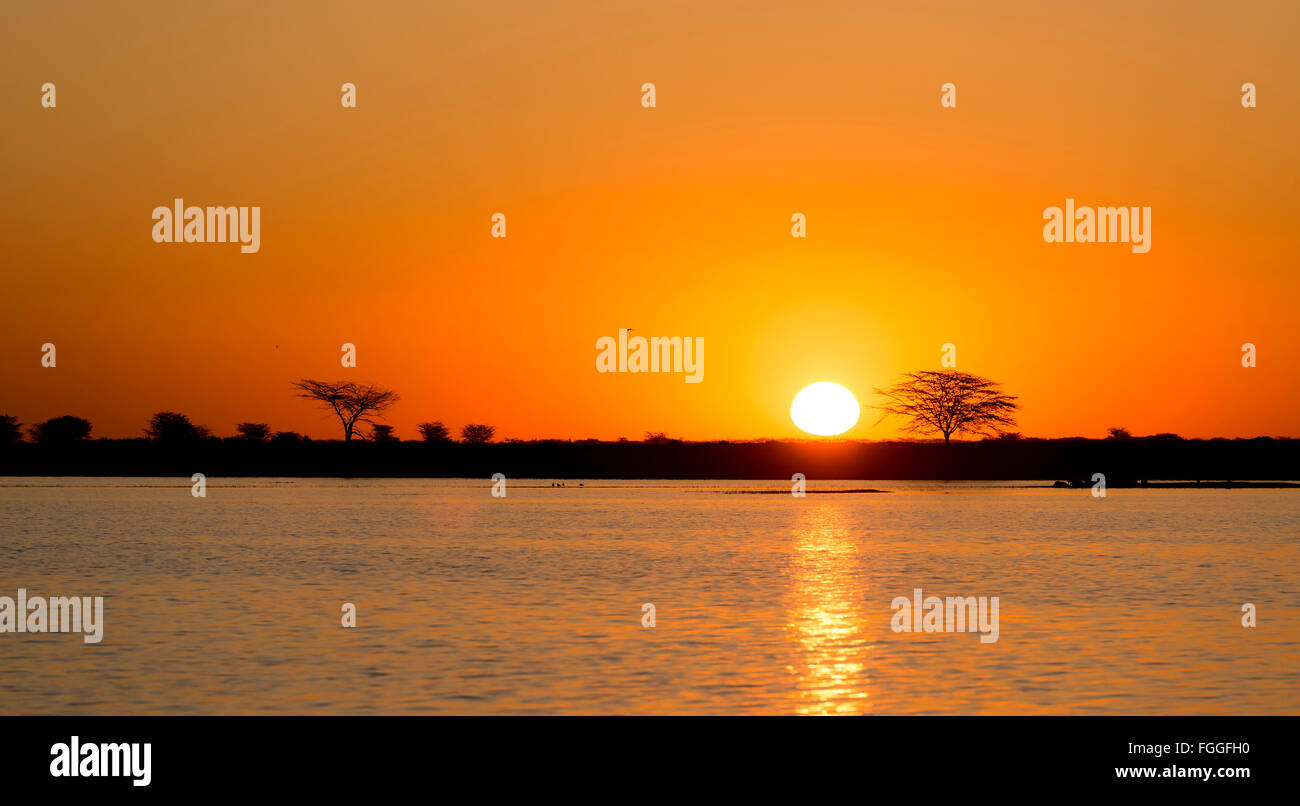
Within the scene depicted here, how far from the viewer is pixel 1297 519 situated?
238 feet

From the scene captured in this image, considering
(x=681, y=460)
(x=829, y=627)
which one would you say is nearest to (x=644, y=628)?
(x=829, y=627)

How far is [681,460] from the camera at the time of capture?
18575 centimetres

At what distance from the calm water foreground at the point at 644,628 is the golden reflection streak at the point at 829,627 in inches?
3.1

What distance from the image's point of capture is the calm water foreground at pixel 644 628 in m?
17.5

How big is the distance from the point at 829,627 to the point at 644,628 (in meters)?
3.59

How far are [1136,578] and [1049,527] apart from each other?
94.2ft

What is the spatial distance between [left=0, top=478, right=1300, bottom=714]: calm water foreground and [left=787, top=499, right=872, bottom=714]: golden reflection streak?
8cm

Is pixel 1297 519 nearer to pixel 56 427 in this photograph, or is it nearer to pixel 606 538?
pixel 606 538
